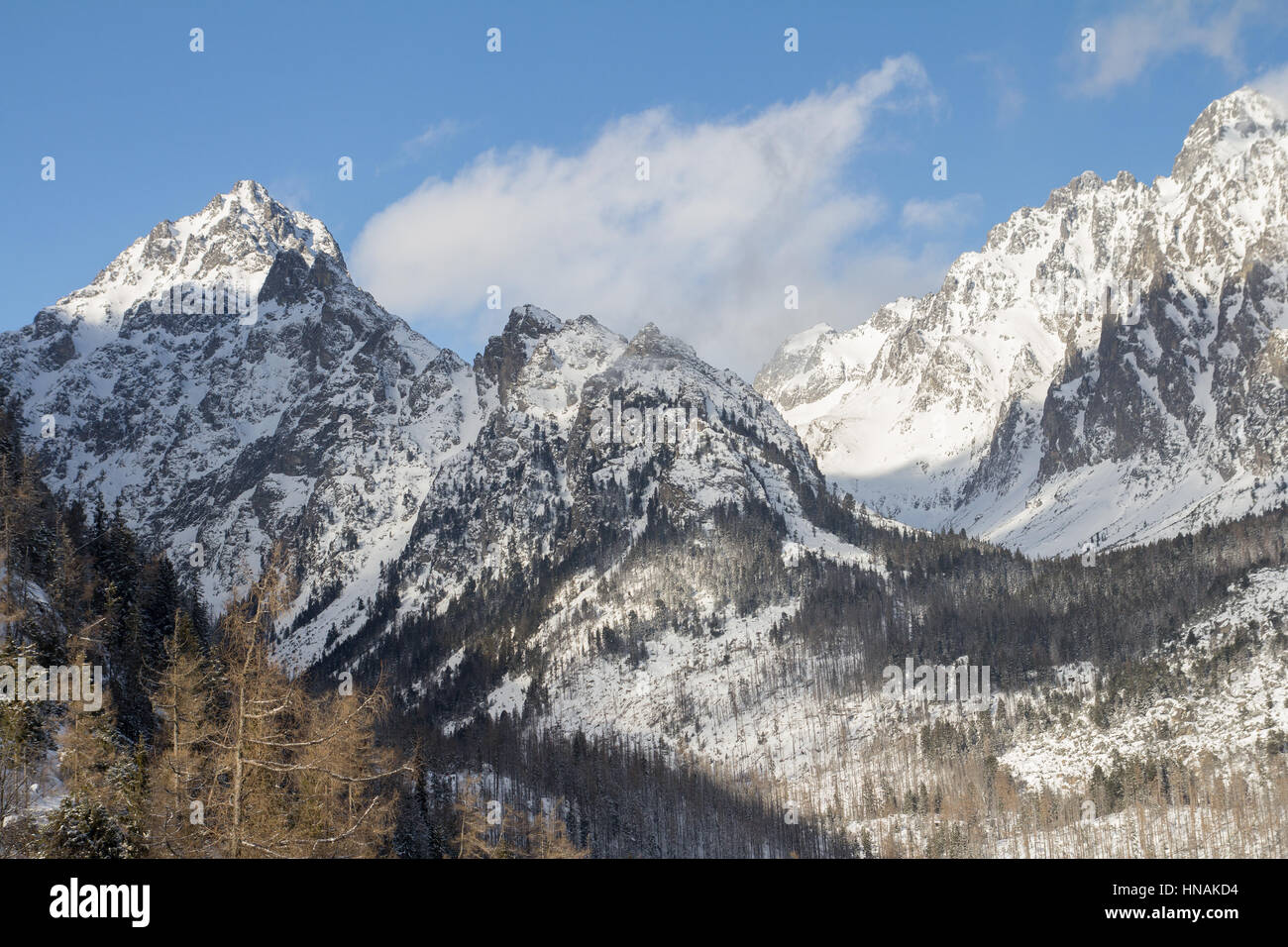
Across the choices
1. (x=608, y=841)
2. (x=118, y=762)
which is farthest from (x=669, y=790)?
(x=118, y=762)

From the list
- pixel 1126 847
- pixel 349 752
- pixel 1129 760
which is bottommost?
pixel 1126 847

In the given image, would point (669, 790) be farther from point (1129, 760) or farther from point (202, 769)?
point (202, 769)

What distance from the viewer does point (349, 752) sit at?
23141mm

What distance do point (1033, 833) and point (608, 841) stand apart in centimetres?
6829
